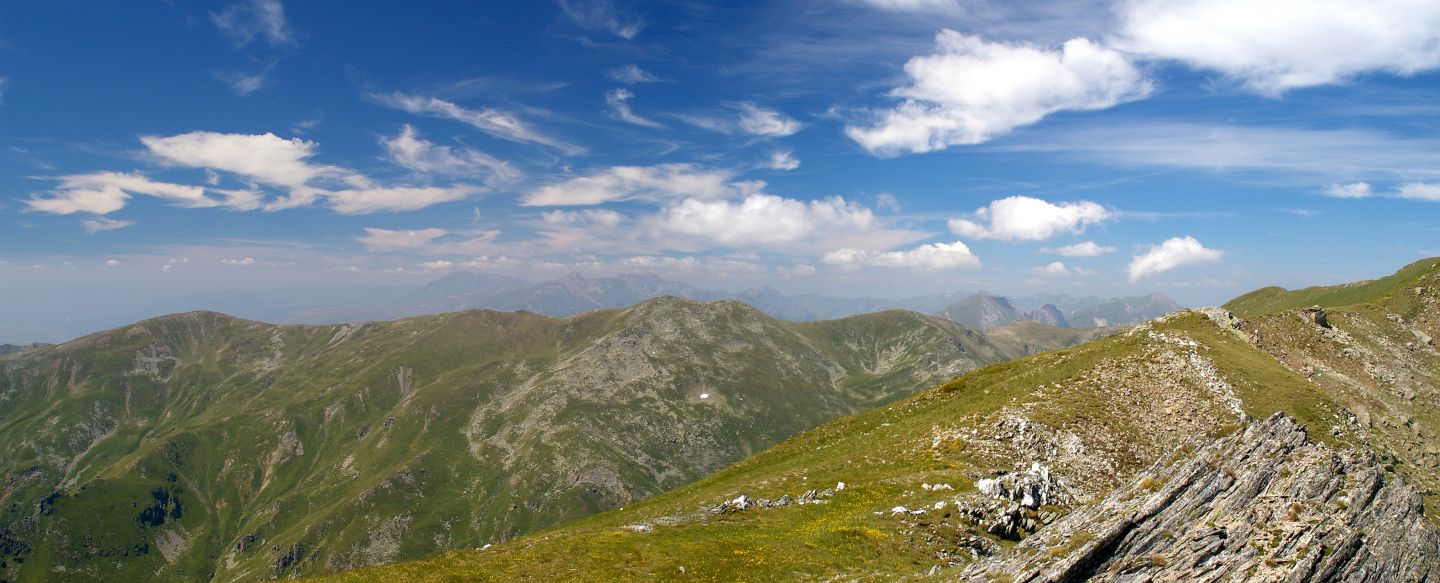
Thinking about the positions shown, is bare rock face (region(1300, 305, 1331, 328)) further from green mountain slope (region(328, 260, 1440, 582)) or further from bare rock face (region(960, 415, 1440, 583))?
bare rock face (region(960, 415, 1440, 583))

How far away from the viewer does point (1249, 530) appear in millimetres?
21625

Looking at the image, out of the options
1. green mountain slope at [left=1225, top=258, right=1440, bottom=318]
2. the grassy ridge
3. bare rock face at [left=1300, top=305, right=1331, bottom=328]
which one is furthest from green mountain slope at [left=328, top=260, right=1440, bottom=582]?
green mountain slope at [left=1225, top=258, right=1440, bottom=318]

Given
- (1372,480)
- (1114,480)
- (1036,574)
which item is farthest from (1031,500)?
(1036,574)

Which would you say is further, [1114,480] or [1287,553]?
[1114,480]

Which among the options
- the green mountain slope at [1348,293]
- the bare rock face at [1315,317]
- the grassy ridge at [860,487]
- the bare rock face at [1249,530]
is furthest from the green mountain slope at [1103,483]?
the green mountain slope at [1348,293]

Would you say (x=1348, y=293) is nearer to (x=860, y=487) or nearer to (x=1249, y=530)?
(x=860, y=487)

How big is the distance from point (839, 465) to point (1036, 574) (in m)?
35.0

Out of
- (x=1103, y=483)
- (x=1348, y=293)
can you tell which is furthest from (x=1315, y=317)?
(x=1348, y=293)

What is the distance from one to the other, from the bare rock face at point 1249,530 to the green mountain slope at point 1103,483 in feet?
0.27

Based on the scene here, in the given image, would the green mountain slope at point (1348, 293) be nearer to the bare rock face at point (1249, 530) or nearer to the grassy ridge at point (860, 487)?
the grassy ridge at point (860, 487)

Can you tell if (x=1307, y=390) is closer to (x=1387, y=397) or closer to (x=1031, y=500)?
(x=1387, y=397)

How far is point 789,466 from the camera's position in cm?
6488

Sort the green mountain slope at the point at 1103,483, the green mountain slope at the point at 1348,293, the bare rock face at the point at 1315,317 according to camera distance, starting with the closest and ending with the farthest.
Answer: the green mountain slope at the point at 1103,483 < the bare rock face at the point at 1315,317 < the green mountain slope at the point at 1348,293

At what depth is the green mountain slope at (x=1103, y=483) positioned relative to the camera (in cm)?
2255
